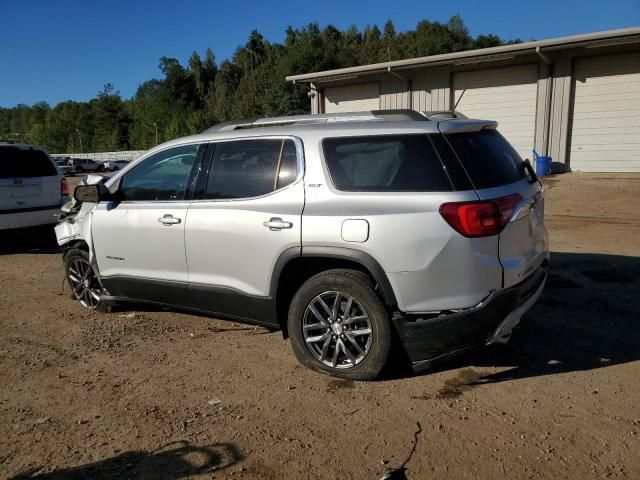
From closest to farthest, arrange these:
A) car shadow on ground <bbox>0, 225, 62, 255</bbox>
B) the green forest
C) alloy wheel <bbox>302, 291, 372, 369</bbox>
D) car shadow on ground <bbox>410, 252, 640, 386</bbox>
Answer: alloy wheel <bbox>302, 291, 372, 369</bbox>, car shadow on ground <bbox>410, 252, 640, 386</bbox>, car shadow on ground <bbox>0, 225, 62, 255</bbox>, the green forest

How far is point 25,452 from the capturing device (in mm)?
2953

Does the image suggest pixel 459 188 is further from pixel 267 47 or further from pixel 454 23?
pixel 267 47

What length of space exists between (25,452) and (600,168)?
18.3 m

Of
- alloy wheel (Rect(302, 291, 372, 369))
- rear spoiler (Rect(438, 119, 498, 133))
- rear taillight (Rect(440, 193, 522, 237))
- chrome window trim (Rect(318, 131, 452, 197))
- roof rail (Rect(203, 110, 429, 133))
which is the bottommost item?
alloy wheel (Rect(302, 291, 372, 369))

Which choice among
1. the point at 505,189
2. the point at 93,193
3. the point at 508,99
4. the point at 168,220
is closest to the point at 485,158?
the point at 505,189

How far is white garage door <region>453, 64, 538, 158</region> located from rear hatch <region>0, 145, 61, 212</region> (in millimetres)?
14343

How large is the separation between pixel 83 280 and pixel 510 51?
16.0 m

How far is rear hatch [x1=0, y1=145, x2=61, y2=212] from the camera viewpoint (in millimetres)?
8336

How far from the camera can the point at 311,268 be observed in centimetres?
389

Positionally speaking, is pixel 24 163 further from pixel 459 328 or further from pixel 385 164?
pixel 459 328

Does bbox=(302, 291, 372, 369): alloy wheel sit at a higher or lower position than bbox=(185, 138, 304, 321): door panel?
lower

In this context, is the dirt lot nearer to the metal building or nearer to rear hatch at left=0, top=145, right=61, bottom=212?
rear hatch at left=0, top=145, right=61, bottom=212

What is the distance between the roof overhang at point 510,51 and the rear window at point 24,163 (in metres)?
14.3

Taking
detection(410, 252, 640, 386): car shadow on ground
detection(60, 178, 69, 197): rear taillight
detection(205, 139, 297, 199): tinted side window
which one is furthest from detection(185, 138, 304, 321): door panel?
detection(60, 178, 69, 197): rear taillight
